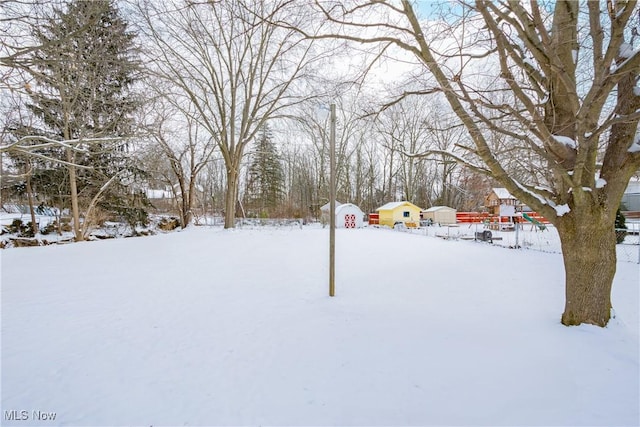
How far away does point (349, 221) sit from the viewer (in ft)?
73.7

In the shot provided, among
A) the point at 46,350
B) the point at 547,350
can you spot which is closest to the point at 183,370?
the point at 46,350

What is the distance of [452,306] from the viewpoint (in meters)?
3.96

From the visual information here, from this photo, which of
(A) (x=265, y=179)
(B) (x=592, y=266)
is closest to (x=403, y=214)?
(A) (x=265, y=179)

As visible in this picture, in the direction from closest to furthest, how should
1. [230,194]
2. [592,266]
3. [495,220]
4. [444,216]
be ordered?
[592,266] → [230,194] → [495,220] → [444,216]

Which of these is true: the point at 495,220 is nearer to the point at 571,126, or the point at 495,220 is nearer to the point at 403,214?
the point at 403,214

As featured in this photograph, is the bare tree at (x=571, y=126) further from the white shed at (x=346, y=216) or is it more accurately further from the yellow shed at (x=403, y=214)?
the yellow shed at (x=403, y=214)

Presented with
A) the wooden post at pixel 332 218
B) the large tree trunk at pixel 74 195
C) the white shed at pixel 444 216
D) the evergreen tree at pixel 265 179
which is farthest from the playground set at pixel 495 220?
the large tree trunk at pixel 74 195

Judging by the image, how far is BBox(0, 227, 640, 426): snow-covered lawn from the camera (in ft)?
6.42

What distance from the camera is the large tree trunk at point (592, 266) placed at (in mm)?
3051

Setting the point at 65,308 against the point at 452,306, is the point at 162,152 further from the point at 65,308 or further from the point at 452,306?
the point at 452,306

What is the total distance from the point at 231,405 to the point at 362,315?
2.03 m

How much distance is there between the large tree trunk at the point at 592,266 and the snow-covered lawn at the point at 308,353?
0.20 metres

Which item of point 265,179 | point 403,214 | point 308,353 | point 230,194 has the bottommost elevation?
point 308,353

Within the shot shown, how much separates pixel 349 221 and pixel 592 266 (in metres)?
19.4
